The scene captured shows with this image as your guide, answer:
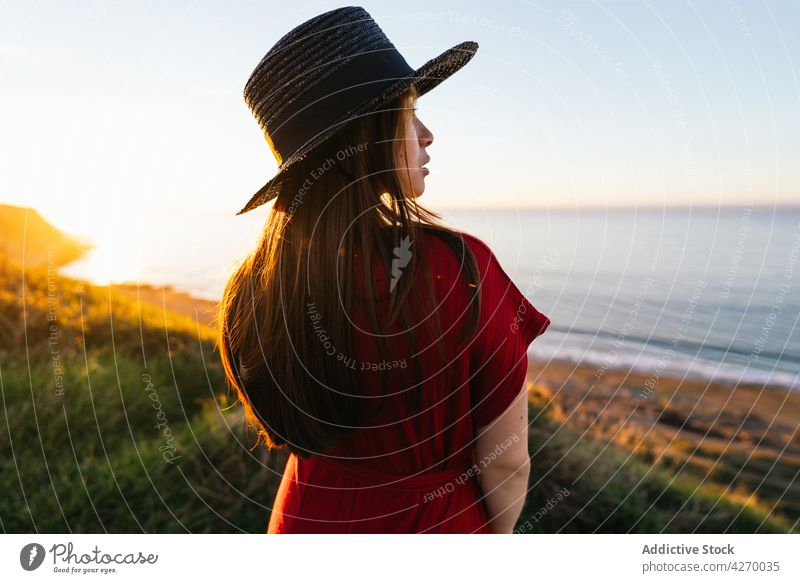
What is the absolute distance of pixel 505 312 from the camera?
1348mm

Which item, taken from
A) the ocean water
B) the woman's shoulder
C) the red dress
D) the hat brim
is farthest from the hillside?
the woman's shoulder

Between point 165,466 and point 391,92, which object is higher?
point 391,92

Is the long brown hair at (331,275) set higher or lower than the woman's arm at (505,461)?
higher

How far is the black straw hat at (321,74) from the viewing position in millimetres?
1411

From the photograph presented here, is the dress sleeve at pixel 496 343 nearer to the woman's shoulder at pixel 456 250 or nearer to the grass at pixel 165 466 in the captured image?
the woman's shoulder at pixel 456 250

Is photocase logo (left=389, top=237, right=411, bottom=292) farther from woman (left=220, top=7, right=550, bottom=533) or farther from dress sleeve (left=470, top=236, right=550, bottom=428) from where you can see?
dress sleeve (left=470, top=236, right=550, bottom=428)

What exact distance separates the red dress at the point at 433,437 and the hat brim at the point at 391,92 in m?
0.31

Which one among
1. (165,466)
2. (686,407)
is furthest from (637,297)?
(165,466)

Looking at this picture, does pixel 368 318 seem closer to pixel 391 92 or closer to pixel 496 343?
pixel 496 343

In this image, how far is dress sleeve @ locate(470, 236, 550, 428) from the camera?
1319 millimetres
